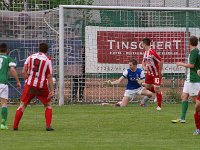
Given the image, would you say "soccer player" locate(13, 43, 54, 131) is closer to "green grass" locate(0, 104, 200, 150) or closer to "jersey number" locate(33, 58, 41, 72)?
"jersey number" locate(33, 58, 41, 72)

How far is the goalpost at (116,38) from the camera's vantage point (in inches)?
1000

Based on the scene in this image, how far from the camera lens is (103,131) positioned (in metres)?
15.9

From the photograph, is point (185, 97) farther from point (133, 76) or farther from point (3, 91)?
point (133, 76)

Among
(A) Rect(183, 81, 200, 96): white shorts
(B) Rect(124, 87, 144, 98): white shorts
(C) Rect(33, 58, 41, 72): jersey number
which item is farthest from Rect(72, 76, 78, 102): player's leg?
(C) Rect(33, 58, 41, 72): jersey number

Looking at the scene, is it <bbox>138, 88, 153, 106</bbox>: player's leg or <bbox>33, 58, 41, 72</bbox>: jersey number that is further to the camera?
<bbox>138, 88, 153, 106</bbox>: player's leg

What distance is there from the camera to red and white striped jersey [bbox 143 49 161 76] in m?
22.7

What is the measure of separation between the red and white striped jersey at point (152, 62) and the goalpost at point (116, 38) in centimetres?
296

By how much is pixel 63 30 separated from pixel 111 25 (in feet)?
6.30

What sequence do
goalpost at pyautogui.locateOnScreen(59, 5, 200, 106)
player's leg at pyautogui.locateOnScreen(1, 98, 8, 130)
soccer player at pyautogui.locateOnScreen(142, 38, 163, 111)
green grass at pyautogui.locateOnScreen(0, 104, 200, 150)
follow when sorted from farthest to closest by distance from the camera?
goalpost at pyautogui.locateOnScreen(59, 5, 200, 106)
soccer player at pyautogui.locateOnScreen(142, 38, 163, 111)
player's leg at pyautogui.locateOnScreen(1, 98, 8, 130)
green grass at pyautogui.locateOnScreen(0, 104, 200, 150)

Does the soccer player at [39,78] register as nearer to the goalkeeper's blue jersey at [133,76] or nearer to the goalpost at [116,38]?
the goalkeeper's blue jersey at [133,76]

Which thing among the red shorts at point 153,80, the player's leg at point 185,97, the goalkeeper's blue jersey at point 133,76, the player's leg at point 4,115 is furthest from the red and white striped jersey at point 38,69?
the goalkeeper's blue jersey at point 133,76

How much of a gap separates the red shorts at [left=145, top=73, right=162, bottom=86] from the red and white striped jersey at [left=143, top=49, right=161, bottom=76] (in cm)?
12

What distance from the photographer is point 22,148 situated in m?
12.8

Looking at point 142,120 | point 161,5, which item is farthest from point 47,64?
point 161,5
